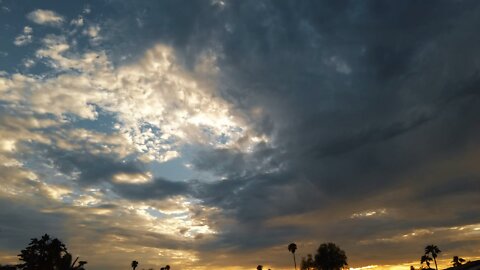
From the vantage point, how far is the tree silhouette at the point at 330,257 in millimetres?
119750

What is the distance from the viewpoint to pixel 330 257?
121 meters

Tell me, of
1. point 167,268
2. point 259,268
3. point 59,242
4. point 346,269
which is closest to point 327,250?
point 346,269

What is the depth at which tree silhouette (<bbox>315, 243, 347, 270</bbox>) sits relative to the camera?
11975cm

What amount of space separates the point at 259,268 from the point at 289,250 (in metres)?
39.6

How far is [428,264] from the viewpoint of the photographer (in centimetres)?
15175

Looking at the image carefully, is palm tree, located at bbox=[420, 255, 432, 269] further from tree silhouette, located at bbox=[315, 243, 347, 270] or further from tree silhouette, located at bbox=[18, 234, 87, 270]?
tree silhouette, located at bbox=[18, 234, 87, 270]

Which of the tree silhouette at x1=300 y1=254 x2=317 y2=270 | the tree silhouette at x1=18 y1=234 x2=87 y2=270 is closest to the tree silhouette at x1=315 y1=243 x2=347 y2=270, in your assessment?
the tree silhouette at x1=300 y1=254 x2=317 y2=270

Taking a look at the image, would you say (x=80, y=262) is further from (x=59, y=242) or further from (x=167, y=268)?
(x=167, y=268)

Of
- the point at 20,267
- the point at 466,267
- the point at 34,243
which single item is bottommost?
the point at 466,267

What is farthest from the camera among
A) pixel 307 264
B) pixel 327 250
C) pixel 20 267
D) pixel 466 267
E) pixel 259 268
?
pixel 259 268

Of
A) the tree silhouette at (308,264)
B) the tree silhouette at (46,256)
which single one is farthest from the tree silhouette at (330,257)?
the tree silhouette at (46,256)

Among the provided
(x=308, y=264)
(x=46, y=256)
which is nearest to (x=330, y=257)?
(x=308, y=264)

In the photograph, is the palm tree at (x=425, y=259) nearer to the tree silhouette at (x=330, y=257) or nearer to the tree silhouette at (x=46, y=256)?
the tree silhouette at (x=330, y=257)

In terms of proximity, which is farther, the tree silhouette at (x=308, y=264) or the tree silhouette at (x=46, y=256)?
the tree silhouette at (x=308, y=264)
